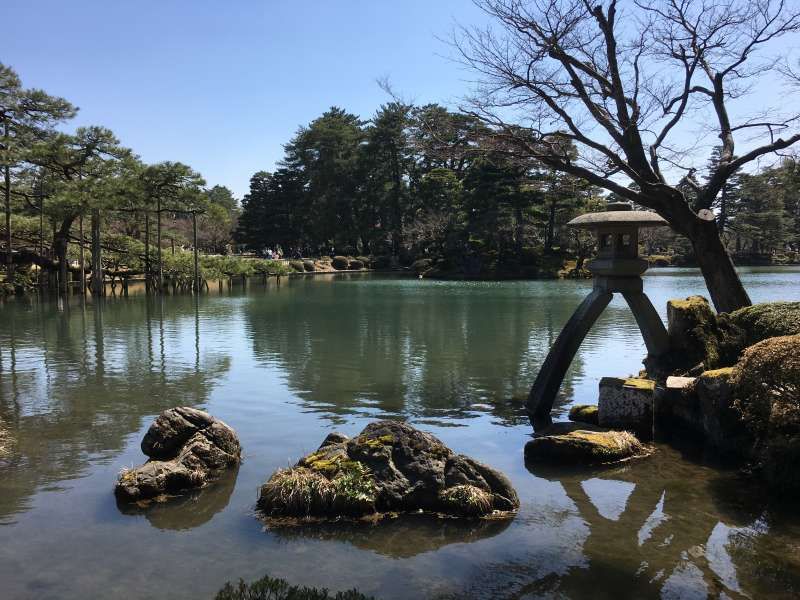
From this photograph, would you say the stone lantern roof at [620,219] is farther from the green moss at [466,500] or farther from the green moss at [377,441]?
the green moss at [466,500]

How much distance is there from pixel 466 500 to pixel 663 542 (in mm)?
1586

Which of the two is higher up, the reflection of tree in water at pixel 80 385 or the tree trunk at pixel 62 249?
the tree trunk at pixel 62 249

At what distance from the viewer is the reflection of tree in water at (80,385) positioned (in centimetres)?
701

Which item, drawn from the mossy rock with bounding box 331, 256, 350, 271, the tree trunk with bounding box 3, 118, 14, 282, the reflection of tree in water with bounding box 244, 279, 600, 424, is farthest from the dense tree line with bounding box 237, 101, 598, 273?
the tree trunk with bounding box 3, 118, 14, 282

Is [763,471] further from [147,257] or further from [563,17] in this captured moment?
[147,257]

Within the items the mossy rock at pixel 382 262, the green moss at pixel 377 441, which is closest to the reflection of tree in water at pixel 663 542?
the green moss at pixel 377 441

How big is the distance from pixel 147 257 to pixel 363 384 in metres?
25.8

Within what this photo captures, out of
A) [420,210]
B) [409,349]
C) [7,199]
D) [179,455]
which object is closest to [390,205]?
[420,210]

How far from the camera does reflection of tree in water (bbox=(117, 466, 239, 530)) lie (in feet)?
17.4

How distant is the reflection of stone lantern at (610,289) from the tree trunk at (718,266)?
834mm

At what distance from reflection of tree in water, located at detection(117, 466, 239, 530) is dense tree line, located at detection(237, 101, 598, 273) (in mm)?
37759

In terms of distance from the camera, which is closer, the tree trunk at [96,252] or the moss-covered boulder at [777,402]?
the moss-covered boulder at [777,402]

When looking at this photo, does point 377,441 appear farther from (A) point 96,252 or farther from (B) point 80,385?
(A) point 96,252

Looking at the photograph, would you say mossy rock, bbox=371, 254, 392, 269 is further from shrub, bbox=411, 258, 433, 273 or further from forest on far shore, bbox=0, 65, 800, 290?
shrub, bbox=411, 258, 433, 273
